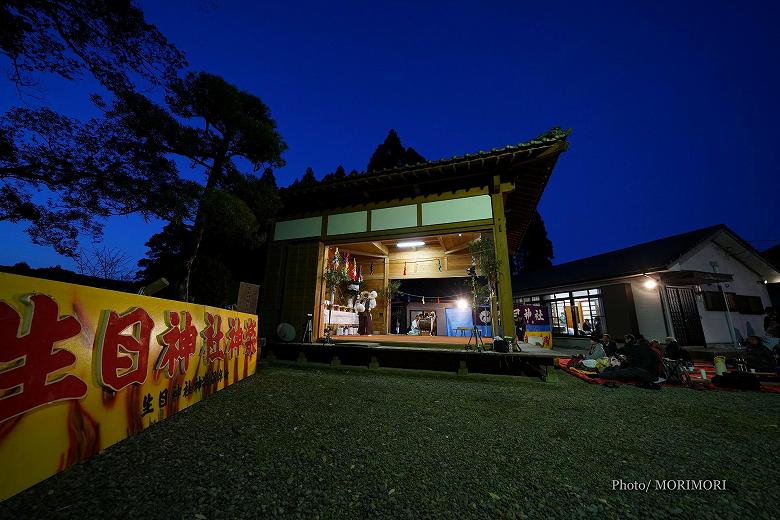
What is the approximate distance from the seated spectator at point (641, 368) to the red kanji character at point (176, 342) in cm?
858

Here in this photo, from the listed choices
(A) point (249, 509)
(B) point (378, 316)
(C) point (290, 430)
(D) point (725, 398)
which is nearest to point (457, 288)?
(B) point (378, 316)

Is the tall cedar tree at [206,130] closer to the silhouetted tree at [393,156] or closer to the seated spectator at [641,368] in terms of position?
the seated spectator at [641,368]

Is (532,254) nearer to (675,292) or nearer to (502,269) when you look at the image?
(675,292)

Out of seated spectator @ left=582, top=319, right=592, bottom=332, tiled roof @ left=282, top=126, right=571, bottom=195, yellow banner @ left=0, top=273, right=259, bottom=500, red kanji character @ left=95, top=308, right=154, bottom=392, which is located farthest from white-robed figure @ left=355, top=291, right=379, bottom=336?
seated spectator @ left=582, top=319, right=592, bottom=332

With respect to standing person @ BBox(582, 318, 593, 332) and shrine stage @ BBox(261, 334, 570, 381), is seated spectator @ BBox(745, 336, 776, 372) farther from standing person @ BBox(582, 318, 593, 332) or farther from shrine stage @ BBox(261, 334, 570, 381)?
standing person @ BBox(582, 318, 593, 332)

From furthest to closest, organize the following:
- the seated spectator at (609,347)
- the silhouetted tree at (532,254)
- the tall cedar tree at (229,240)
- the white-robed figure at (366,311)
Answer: the silhouetted tree at (532,254)
the white-robed figure at (366,311)
the seated spectator at (609,347)
the tall cedar tree at (229,240)

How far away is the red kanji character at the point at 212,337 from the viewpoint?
4.51m

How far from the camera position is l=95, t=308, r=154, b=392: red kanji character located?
8.76 feet

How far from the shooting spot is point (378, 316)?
1299cm

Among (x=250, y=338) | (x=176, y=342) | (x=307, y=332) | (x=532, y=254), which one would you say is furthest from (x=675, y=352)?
(x=532, y=254)

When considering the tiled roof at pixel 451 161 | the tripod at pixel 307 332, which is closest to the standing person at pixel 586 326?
the tiled roof at pixel 451 161

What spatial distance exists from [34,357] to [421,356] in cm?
713

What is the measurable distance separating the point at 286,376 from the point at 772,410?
351 inches

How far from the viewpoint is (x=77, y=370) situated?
2.44 metres
